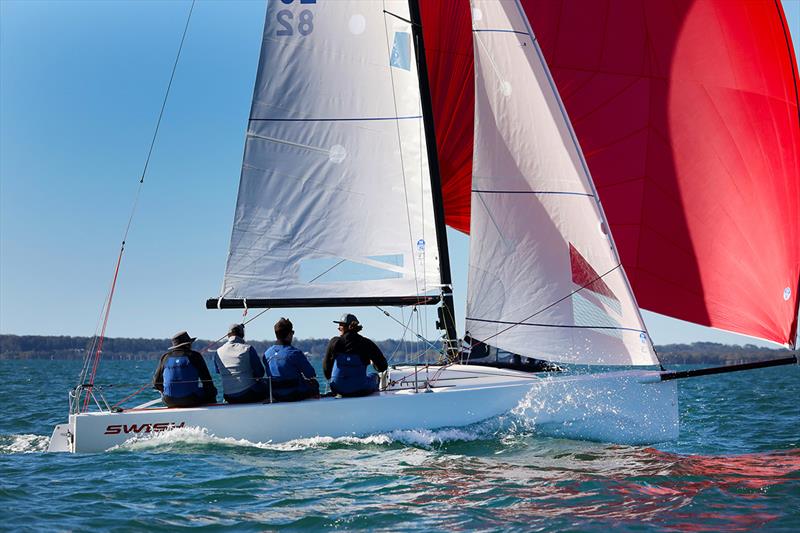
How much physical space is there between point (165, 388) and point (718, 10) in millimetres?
8658

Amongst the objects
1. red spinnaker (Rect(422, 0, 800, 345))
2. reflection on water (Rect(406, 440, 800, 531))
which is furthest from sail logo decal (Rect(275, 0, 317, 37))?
reflection on water (Rect(406, 440, 800, 531))

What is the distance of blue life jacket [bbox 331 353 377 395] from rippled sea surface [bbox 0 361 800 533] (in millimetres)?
625

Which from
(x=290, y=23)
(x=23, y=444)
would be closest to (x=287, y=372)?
(x=23, y=444)

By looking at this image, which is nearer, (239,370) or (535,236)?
(239,370)

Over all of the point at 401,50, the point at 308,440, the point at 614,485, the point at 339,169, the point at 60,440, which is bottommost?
the point at 614,485

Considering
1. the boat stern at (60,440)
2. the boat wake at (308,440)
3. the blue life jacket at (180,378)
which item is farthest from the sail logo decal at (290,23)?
the boat stern at (60,440)

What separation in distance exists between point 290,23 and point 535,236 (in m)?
4.40

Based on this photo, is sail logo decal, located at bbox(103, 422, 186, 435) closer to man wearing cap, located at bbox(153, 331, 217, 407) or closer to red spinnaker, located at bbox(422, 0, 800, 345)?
man wearing cap, located at bbox(153, 331, 217, 407)

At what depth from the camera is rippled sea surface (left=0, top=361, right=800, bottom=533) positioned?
6.48m

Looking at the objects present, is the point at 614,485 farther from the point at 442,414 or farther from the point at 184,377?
the point at 184,377

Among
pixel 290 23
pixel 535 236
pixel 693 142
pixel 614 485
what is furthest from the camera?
pixel 290 23

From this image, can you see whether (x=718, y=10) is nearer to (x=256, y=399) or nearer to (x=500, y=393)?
(x=500, y=393)

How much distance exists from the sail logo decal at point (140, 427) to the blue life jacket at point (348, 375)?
5.85 ft

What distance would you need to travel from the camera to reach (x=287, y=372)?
9719 mm
